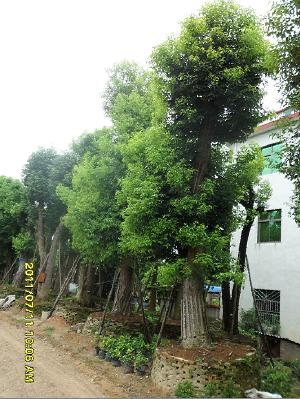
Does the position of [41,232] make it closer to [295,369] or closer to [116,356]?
[116,356]

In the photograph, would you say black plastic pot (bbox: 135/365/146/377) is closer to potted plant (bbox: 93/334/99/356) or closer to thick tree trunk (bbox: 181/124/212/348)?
thick tree trunk (bbox: 181/124/212/348)

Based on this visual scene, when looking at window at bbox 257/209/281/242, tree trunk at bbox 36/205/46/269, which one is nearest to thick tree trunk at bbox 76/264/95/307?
tree trunk at bbox 36/205/46/269

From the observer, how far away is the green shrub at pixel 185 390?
867 cm

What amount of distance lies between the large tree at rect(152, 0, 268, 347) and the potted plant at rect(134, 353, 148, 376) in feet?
5.30

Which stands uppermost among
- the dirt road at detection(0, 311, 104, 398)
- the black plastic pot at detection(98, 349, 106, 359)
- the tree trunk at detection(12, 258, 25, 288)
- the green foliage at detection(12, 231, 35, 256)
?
the green foliage at detection(12, 231, 35, 256)

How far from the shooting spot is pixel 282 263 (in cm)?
1702

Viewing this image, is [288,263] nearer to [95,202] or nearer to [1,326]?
[95,202]

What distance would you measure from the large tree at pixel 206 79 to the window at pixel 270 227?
312 inches

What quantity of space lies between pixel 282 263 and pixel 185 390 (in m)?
9.88

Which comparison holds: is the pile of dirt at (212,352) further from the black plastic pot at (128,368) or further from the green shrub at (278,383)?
the black plastic pot at (128,368)

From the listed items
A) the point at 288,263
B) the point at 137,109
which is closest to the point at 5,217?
the point at 137,109

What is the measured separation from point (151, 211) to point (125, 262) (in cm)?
658

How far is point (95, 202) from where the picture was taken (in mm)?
15516

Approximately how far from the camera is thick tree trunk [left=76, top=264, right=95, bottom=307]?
22.1m
